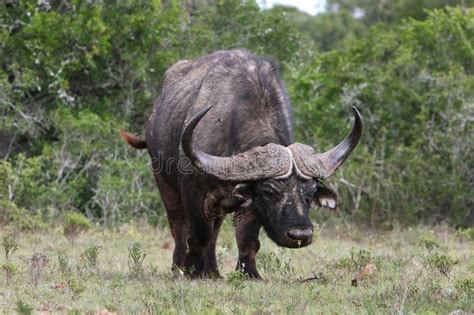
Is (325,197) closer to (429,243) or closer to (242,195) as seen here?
(242,195)

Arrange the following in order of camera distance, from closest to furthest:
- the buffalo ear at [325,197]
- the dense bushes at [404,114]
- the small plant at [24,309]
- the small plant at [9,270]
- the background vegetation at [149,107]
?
1. the small plant at [24,309]
2. the small plant at [9,270]
3. the buffalo ear at [325,197]
4. the background vegetation at [149,107]
5. the dense bushes at [404,114]

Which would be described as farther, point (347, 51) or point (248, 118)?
point (347, 51)

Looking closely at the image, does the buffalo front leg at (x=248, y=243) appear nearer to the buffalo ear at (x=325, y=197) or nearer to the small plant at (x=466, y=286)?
the buffalo ear at (x=325, y=197)

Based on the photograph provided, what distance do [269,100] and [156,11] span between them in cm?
780

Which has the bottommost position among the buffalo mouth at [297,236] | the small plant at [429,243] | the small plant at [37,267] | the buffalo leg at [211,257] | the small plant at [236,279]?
the small plant at [429,243]

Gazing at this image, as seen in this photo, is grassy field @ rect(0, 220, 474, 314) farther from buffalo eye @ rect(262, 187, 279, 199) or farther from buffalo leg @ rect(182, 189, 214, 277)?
buffalo eye @ rect(262, 187, 279, 199)

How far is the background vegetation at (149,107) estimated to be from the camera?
48.9 feet

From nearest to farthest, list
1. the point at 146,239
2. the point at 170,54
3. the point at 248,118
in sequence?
the point at 248,118, the point at 146,239, the point at 170,54

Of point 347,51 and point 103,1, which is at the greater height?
point 103,1

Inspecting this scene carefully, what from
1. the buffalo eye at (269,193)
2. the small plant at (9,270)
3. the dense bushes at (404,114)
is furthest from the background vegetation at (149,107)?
the buffalo eye at (269,193)

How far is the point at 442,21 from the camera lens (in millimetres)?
16688

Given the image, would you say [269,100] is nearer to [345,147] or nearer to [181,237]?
[345,147]

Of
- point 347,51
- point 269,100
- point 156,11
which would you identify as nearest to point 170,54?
point 156,11

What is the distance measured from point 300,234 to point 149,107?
9520mm
